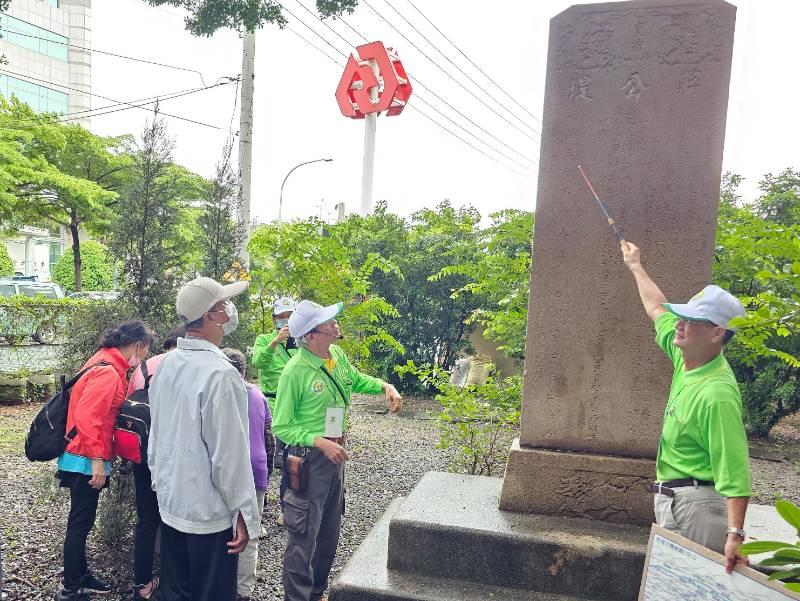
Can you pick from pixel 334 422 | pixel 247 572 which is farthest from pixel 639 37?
pixel 247 572

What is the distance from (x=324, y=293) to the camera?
688 centimetres

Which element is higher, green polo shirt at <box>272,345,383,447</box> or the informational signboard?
green polo shirt at <box>272,345,383,447</box>

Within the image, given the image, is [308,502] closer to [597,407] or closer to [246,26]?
[597,407]

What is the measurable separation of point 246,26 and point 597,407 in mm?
4242

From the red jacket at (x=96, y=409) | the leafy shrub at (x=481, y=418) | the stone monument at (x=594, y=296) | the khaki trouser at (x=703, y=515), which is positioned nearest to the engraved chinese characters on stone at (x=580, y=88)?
the stone monument at (x=594, y=296)

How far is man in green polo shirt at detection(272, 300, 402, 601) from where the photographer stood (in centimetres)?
322

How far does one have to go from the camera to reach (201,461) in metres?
2.55

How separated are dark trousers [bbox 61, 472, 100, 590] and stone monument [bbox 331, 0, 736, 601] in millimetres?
1563

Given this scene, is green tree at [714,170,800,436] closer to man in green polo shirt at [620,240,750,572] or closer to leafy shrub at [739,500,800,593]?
man in green polo shirt at [620,240,750,572]

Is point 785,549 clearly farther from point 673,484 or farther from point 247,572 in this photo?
point 247,572

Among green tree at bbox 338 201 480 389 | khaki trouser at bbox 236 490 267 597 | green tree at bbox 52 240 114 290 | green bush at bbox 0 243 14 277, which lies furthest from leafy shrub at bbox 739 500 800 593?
green tree at bbox 52 240 114 290

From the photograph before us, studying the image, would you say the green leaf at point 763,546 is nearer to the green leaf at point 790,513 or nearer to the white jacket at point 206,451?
the green leaf at point 790,513

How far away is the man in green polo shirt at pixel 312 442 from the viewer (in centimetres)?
322

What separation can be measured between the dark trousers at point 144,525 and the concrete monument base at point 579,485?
6.58ft
